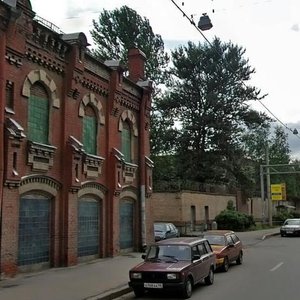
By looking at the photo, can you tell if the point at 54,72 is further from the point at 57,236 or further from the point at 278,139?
the point at 278,139

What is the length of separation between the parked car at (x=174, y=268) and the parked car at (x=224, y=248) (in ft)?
10.2

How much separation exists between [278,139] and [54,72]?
7991cm

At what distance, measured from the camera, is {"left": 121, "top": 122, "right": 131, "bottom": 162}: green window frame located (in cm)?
2433

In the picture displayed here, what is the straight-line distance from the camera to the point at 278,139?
93.6m

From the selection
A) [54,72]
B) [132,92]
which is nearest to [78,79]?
[54,72]

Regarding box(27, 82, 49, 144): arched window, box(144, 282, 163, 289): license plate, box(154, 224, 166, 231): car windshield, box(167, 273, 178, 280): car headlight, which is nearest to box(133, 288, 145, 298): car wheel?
box(144, 282, 163, 289): license plate

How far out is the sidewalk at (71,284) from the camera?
40.8ft

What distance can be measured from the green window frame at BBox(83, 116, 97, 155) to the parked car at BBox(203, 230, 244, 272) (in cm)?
592

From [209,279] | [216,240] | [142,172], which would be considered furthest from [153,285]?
[142,172]

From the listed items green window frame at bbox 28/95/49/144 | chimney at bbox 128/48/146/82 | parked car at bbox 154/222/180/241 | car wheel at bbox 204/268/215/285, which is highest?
chimney at bbox 128/48/146/82

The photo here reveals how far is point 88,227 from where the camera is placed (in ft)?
68.0

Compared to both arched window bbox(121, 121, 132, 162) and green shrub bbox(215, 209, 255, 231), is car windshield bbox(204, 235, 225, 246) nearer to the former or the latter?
arched window bbox(121, 121, 132, 162)

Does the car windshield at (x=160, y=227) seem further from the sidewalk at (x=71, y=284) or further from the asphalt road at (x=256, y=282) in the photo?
the sidewalk at (x=71, y=284)

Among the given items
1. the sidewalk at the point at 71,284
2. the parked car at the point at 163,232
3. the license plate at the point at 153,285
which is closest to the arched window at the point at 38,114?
the sidewalk at the point at 71,284
